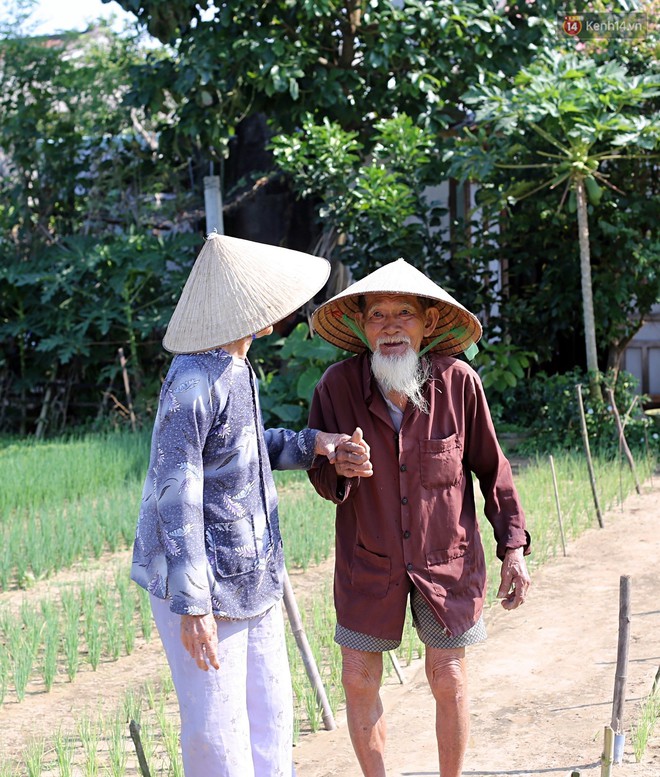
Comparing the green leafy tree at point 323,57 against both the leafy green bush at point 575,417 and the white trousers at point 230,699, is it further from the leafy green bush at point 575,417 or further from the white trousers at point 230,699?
the white trousers at point 230,699

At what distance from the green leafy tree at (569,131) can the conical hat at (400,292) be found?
4.88 meters

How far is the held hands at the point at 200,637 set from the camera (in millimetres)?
2262

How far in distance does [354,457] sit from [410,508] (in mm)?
240

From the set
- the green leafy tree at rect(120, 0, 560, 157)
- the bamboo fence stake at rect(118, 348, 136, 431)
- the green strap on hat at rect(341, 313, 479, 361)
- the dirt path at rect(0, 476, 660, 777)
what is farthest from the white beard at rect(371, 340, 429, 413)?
the bamboo fence stake at rect(118, 348, 136, 431)

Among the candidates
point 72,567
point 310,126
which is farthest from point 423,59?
point 72,567

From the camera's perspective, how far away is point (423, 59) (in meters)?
9.30

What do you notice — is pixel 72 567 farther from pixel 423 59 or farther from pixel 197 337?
pixel 423 59

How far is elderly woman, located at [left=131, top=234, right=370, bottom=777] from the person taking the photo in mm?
2287

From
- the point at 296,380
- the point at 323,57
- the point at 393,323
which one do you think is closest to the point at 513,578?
the point at 393,323

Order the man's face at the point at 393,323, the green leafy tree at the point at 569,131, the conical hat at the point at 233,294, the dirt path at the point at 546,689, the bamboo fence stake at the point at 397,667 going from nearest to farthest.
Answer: the conical hat at the point at 233,294, the man's face at the point at 393,323, the dirt path at the point at 546,689, the bamboo fence stake at the point at 397,667, the green leafy tree at the point at 569,131

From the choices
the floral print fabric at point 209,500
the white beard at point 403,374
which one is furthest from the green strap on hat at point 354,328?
the floral print fabric at point 209,500

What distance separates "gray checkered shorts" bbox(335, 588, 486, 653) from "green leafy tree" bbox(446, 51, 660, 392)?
5.43 meters

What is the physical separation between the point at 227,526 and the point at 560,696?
180 centimetres

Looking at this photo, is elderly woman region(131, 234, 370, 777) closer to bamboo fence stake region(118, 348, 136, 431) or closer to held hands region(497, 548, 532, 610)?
held hands region(497, 548, 532, 610)
